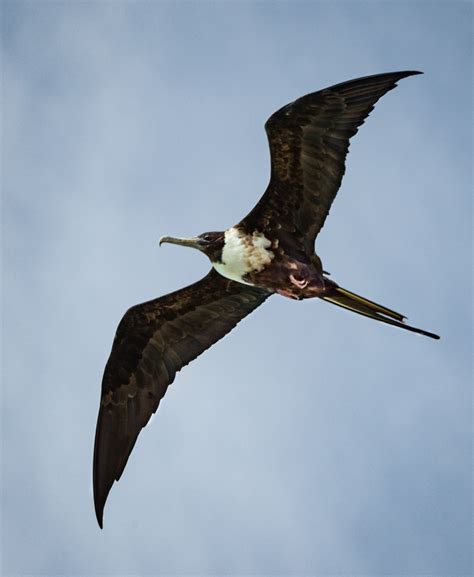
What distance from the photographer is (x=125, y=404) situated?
10.7m

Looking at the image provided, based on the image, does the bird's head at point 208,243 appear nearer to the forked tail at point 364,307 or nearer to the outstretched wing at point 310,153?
the outstretched wing at point 310,153

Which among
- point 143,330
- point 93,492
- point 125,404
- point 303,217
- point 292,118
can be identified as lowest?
point 93,492

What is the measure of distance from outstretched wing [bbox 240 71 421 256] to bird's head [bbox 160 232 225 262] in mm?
326

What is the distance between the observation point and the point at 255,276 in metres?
9.95

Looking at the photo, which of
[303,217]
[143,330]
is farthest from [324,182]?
[143,330]

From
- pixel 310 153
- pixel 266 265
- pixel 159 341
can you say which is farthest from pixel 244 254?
pixel 159 341

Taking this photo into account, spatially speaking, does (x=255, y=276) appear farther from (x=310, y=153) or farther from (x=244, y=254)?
(x=310, y=153)

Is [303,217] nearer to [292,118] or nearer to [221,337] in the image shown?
[292,118]

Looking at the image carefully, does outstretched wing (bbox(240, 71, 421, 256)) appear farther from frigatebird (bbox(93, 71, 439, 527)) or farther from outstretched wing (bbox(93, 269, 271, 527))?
outstretched wing (bbox(93, 269, 271, 527))

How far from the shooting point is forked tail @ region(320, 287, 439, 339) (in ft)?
30.1

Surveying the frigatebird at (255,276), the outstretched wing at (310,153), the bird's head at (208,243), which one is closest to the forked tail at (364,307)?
the frigatebird at (255,276)

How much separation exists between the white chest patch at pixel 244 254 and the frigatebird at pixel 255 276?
11 mm

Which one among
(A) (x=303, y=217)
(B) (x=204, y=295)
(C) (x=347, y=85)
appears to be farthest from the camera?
(B) (x=204, y=295)

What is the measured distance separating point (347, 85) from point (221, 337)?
10.5ft
